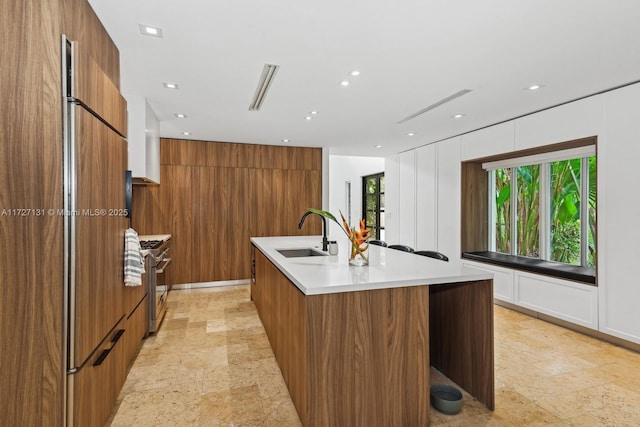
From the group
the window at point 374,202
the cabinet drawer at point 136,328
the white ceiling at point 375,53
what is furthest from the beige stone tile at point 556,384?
the window at point 374,202

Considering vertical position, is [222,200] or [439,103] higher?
[439,103]

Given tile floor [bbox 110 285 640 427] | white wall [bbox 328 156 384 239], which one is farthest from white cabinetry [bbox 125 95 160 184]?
white wall [bbox 328 156 384 239]

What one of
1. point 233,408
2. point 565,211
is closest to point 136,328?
point 233,408

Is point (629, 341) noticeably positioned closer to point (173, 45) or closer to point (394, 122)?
point (394, 122)

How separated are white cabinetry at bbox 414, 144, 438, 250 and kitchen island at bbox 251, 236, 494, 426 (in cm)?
348

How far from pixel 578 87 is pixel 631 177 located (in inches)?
36.8

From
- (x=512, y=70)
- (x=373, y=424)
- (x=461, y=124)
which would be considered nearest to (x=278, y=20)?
(x=512, y=70)

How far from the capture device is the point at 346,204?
937cm

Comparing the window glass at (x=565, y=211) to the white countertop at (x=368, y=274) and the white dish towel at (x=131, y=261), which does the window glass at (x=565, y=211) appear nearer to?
the white countertop at (x=368, y=274)

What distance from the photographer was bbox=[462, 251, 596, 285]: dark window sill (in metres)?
3.42

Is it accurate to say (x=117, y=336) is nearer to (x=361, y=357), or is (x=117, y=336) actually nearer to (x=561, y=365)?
(x=361, y=357)

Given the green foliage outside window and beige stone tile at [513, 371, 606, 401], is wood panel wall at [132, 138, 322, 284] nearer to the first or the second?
the green foliage outside window

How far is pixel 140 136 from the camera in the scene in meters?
3.57

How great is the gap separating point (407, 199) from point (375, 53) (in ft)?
13.6
